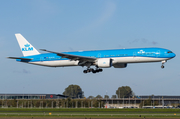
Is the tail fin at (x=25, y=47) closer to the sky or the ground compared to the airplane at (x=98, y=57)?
closer to the sky

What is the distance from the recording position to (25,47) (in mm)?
73875

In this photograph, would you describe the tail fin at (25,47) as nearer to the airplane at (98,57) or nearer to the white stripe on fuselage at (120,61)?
the airplane at (98,57)

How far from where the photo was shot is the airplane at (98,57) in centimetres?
5756

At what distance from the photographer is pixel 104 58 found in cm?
6078

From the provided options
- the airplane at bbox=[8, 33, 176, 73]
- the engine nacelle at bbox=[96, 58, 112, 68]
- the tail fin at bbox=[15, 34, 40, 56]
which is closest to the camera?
the airplane at bbox=[8, 33, 176, 73]

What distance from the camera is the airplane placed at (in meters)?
57.6

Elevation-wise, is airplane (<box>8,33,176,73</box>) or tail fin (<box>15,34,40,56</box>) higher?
tail fin (<box>15,34,40,56</box>)

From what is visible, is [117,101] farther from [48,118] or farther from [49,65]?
[48,118]

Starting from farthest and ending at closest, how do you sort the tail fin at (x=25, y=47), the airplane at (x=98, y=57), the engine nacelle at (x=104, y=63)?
the tail fin at (x=25, y=47), the engine nacelle at (x=104, y=63), the airplane at (x=98, y=57)

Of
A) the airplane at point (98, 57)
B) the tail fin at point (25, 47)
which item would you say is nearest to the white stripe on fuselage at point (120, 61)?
the airplane at point (98, 57)

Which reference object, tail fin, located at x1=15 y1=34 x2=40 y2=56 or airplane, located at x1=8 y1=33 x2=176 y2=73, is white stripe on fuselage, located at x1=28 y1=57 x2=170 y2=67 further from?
tail fin, located at x1=15 y1=34 x2=40 y2=56

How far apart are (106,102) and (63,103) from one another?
84.6ft

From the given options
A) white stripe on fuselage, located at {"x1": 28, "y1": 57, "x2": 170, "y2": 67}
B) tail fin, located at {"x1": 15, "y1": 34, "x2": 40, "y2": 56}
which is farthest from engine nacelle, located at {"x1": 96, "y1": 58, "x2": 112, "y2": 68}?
tail fin, located at {"x1": 15, "y1": 34, "x2": 40, "y2": 56}

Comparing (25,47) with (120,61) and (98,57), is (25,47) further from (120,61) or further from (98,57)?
(120,61)
